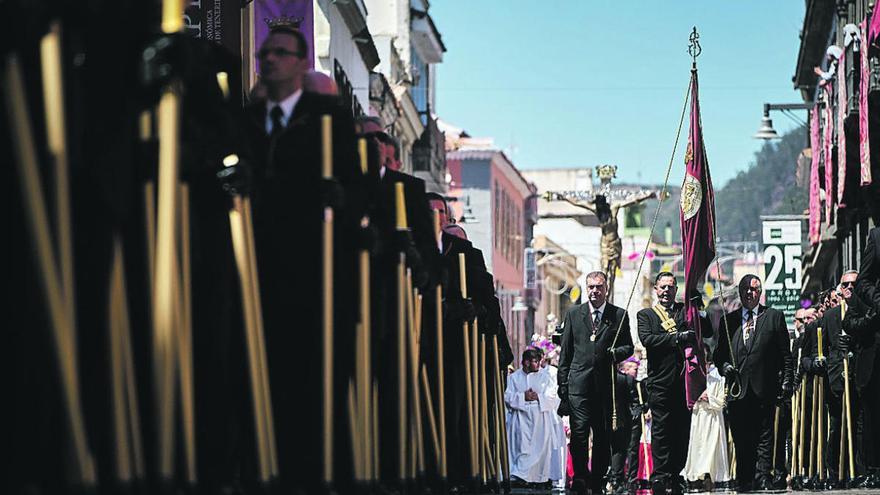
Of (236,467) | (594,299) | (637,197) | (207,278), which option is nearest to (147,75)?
(207,278)

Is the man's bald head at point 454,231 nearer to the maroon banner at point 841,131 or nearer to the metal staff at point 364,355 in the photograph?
the metal staff at point 364,355

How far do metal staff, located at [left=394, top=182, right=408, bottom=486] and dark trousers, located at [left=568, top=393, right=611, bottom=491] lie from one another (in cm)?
546

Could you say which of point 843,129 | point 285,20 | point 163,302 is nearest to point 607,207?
point 843,129

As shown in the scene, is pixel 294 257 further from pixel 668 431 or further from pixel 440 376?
pixel 668 431

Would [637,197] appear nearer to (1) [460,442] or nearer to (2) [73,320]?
(1) [460,442]

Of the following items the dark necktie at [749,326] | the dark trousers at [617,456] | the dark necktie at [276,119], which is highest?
the dark necktie at [276,119]

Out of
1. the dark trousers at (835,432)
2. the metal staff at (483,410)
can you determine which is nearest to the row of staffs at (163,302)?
the metal staff at (483,410)

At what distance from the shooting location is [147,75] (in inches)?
292

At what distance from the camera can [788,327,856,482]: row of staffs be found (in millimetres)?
20516

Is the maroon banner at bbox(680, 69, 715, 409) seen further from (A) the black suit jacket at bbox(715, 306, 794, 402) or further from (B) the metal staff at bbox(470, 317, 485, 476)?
(B) the metal staff at bbox(470, 317, 485, 476)

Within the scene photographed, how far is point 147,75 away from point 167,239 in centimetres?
61

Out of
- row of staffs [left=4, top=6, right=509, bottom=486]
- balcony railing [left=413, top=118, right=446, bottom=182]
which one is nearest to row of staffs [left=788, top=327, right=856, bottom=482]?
row of staffs [left=4, top=6, right=509, bottom=486]

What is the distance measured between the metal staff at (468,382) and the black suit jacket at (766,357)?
3628 millimetres

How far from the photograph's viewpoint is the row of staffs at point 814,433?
2052 cm
